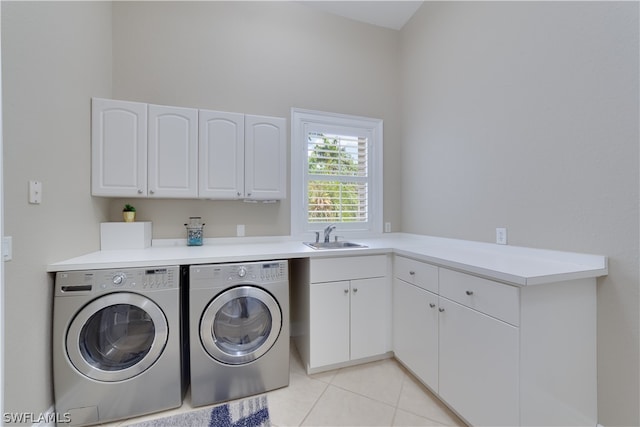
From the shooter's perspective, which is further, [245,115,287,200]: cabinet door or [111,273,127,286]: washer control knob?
[245,115,287,200]: cabinet door

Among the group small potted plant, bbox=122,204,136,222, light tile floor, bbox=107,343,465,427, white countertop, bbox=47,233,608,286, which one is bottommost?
light tile floor, bbox=107,343,465,427

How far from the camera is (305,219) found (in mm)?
2609

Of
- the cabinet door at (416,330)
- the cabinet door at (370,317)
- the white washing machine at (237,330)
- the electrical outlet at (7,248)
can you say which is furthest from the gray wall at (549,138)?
the electrical outlet at (7,248)

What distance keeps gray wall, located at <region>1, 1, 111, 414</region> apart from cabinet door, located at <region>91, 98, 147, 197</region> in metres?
0.06

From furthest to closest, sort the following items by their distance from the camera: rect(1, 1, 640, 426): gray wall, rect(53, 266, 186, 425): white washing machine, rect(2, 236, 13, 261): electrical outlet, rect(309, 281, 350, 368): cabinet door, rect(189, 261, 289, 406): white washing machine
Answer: rect(309, 281, 350, 368): cabinet door < rect(189, 261, 289, 406): white washing machine < rect(53, 266, 186, 425): white washing machine < rect(1, 1, 640, 426): gray wall < rect(2, 236, 13, 261): electrical outlet

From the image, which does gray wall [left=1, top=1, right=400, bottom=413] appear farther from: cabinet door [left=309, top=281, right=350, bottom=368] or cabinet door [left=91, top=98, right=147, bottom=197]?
cabinet door [left=309, top=281, right=350, bottom=368]

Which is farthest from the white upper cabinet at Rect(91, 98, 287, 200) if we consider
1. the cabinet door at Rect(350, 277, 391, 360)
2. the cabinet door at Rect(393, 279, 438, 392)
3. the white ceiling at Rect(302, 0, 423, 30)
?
the white ceiling at Rect(302, 0, 423, 30)

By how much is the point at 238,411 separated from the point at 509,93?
2740 mm

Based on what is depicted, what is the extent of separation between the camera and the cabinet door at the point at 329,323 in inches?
75.2

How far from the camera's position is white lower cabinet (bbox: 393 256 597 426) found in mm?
1180

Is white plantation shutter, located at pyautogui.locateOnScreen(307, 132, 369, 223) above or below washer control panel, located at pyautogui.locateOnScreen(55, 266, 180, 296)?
above

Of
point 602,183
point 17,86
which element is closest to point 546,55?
point 602,183

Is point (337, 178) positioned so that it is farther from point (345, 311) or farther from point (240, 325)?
point (240, 325)

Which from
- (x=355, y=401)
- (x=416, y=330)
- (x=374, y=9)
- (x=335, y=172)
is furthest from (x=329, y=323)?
(x=374, y=9)
